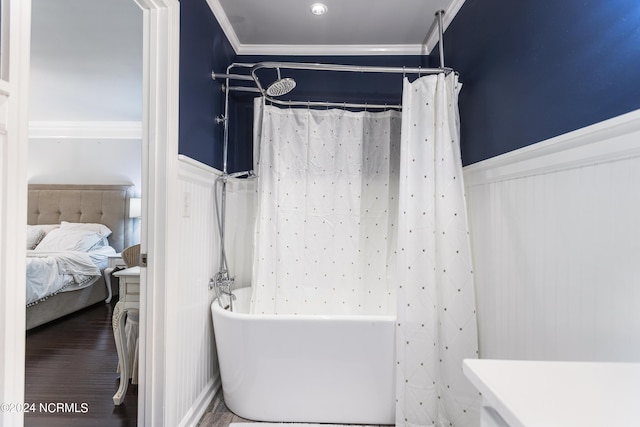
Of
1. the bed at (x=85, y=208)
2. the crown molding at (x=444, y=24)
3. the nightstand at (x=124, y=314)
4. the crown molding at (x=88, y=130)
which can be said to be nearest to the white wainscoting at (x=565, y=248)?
the crown molding at (x=444, y=24)

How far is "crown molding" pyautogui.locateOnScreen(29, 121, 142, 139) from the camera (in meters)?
4.65

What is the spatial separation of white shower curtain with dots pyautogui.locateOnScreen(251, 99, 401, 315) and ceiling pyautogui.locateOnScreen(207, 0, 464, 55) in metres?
0.54

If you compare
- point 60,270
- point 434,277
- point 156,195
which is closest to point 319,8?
point 156,195

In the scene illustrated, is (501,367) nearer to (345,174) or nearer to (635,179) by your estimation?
(635,179)

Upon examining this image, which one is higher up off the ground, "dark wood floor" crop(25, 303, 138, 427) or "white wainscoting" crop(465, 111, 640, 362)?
"white wainscoting" crop(465, 111, 640, 362)

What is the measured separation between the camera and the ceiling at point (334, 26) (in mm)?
1979

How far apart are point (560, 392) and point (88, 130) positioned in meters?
5.73

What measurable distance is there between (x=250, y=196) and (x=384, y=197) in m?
1.01

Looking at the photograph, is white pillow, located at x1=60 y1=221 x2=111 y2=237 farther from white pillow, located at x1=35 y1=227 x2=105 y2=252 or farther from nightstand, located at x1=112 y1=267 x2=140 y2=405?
nightstand, located at x1=112 y1=267 x2=140 y2=405

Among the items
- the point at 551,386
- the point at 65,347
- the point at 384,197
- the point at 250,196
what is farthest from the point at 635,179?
the point at 65,347

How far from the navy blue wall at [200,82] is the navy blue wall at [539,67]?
146 centimetres

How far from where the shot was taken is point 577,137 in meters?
1.05

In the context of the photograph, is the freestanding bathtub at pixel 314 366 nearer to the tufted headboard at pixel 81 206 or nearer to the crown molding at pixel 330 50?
the crown molding at pixel 330 50

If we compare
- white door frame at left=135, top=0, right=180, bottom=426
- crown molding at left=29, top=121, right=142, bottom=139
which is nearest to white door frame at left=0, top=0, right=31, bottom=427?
white door frame at left=135, top=0, right=180, bottom=426
